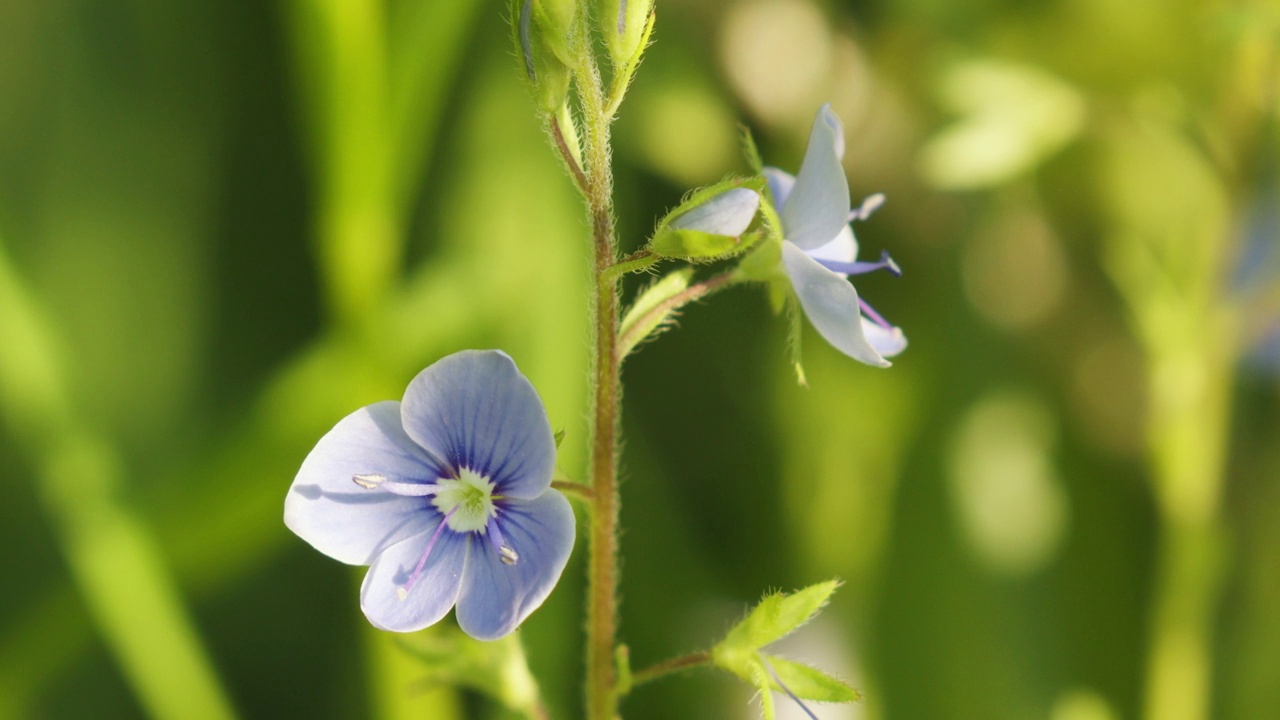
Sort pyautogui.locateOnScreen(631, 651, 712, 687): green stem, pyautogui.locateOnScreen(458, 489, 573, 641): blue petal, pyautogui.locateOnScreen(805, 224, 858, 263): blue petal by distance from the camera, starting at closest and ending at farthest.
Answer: pyautogui.locateOnScreen(458, 489, 573, 641): blue petal, pyautogui.locateOnScreen(631, 651, 712, 687): green stem, pyautogui.locateOnScreen(805, 224, 858, 263): blue petal

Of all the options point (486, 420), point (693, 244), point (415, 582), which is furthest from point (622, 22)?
point (415, 582)

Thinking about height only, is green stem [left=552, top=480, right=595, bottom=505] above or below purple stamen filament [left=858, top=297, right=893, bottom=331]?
below

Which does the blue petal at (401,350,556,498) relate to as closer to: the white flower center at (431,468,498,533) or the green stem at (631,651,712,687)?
the white flower center at (431,468,498,533)

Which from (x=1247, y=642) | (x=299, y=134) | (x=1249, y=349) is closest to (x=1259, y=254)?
(x=1249, y=349)

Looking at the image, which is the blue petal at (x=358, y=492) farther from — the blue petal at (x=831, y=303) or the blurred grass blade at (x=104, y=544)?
the blurred grass blade at (x=104, y=544)

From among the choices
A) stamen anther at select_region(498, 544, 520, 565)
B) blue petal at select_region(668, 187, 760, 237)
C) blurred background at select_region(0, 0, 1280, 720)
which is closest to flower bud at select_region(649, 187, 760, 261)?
blue petal at select_region(668, 187, 760, 237)

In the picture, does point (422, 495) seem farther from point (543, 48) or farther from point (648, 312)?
point (543, 48)

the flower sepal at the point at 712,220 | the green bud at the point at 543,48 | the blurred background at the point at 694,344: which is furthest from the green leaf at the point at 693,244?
the blurred background at the point at 694,344

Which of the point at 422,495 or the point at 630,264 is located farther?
the point at 422,495
